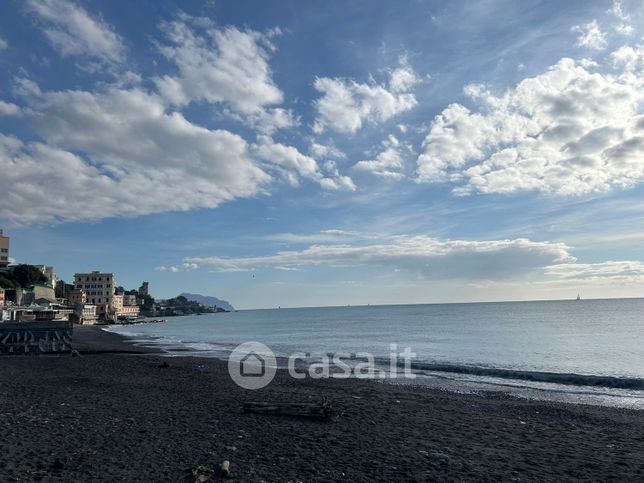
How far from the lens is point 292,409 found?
12.6 meters

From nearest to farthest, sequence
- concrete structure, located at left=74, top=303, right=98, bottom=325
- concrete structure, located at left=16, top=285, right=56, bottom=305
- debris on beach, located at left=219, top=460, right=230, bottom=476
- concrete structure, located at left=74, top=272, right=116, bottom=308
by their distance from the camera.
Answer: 1. debris on beach, located at left=219, top=460, right=230, bottom=476
2. concrete structure, located at left=16, top=285, right=56, bottom=305
3. concrete structure, located at left=74, top=303, right=98, bottom=325
4. concrete structure, located at left=74, top=272, right=116, bottom=308

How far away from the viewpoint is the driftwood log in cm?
1243

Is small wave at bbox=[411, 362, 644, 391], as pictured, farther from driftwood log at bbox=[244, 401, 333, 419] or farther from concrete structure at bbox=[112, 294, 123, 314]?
→ concrete structure at bbox=[112, 294, 123, 314]

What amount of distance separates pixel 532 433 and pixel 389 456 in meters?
4.96

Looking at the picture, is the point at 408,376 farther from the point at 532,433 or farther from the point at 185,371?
the point at 532,433

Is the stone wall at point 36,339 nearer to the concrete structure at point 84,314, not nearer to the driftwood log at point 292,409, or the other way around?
the driftwood log at point 292,409

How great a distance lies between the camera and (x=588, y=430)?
12.8 m

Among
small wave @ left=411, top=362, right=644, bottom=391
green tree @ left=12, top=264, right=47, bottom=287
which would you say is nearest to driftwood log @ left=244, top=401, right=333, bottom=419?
small wave @ left=411, top=362, right=644, bottom=391

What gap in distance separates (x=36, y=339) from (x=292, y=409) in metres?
21.2

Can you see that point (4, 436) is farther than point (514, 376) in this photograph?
No

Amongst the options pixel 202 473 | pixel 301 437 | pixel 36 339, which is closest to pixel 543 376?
pixel 301 437

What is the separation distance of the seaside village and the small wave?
55.4 m

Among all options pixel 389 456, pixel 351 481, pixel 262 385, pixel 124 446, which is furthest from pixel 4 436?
pixel 262 385

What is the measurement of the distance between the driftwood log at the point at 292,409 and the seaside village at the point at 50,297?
199ft
